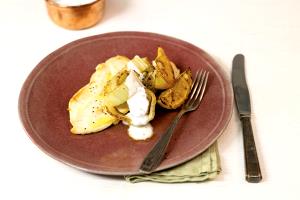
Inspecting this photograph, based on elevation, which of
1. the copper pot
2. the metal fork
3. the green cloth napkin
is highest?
the copper pot

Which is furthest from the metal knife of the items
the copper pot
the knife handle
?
the copper pot

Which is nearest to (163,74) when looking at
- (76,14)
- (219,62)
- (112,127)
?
(112,127)

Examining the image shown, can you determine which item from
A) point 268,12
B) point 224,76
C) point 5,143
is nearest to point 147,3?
point 268,12

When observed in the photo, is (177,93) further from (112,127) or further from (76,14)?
(76,14)

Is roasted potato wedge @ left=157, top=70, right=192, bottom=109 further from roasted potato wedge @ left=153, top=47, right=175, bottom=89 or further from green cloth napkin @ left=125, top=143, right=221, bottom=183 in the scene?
green cloth napkin @ left=125, top=143, right=221, bottom=183

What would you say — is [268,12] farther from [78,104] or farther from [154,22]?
[78,104]

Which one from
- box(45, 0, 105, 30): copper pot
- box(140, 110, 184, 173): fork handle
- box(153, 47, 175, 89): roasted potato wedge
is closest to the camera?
box(140, 110, 184, 173): fork handle

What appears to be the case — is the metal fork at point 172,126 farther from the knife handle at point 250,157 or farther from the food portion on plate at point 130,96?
the knife handle at point 250,157
